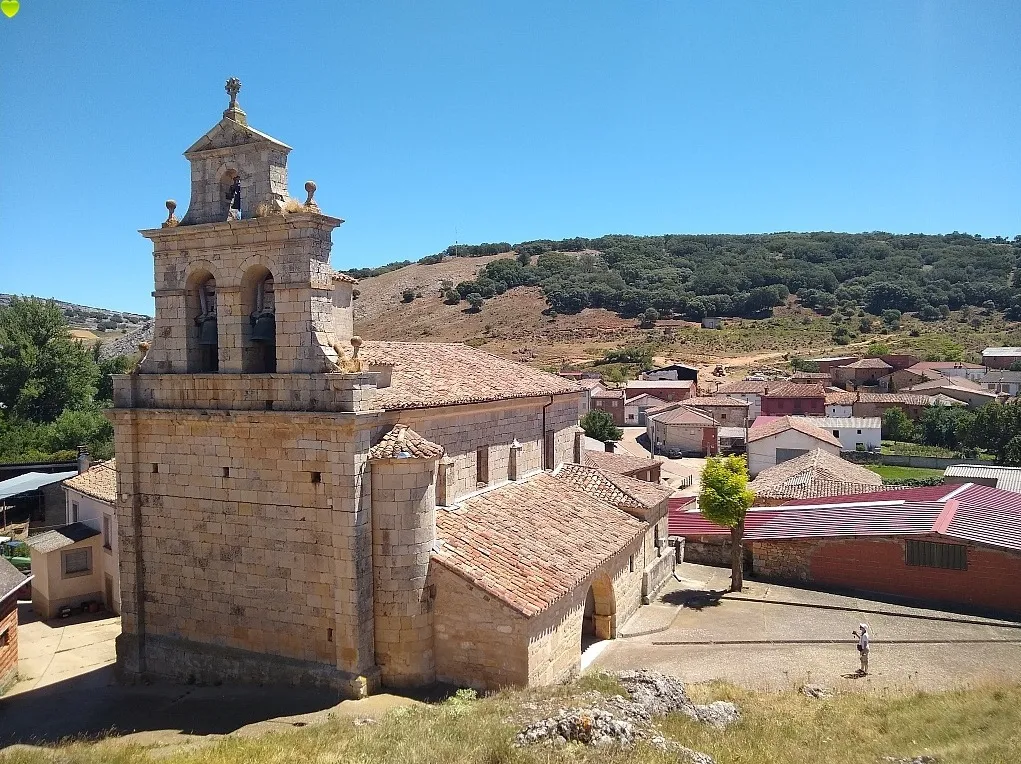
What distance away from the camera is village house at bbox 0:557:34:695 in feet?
51.3

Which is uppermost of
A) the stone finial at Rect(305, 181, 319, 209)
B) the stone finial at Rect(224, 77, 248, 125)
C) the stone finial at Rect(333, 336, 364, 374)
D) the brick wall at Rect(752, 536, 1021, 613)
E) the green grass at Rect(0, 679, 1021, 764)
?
the stone finial at Rect(224, 77, 248, 125)

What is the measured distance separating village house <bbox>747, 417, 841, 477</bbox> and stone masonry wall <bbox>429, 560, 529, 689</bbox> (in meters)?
32.8

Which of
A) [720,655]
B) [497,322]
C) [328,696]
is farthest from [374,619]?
[497,322]

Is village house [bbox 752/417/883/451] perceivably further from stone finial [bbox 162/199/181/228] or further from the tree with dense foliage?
stone finial [bbox 162/199/181/228]

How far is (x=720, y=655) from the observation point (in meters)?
16.2

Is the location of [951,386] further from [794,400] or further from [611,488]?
[611,488]

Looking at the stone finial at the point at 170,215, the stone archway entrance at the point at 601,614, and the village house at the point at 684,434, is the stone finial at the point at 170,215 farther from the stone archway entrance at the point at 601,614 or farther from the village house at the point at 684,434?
the village house at the point at 684,434

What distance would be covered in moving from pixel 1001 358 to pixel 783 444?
4279 centimetres

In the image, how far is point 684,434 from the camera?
54.0m

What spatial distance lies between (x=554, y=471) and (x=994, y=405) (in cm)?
3978

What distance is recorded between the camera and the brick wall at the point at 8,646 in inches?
616

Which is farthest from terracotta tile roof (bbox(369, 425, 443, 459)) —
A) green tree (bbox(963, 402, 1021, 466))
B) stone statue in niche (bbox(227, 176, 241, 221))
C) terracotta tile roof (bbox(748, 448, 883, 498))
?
green tree (bbox(963, 402, 1021, 466))

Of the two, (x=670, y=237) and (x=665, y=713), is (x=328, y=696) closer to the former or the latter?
(x=665, y=713)

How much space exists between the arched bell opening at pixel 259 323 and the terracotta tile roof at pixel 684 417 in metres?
43.2
